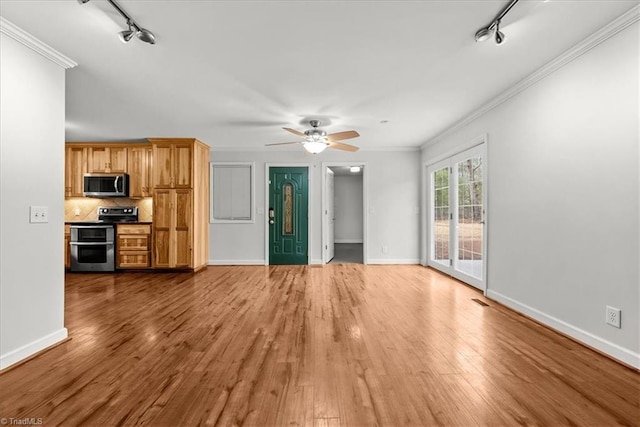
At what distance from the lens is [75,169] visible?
5.63 meters

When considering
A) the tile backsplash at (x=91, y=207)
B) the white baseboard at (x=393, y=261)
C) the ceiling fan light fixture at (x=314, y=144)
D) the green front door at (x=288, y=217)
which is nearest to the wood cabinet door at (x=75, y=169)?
the tile backsplash at (x=91, y=207)

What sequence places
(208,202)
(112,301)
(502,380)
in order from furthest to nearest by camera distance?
(208,202)
(112,301)
(502,380)

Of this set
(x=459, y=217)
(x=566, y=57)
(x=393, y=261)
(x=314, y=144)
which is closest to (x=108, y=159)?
(x=314, y=144)

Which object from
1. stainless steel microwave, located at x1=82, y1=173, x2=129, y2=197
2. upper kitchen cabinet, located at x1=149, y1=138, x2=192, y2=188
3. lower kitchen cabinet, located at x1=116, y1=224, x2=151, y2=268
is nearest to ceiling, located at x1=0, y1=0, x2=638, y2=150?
upper kitchen cabinet, located at x1=149, y1=138, x2=192, y2=188

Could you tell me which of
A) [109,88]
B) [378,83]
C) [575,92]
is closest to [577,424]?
[575,92]

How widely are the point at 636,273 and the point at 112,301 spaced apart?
5.00 m

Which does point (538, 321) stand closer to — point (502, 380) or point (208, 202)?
point (502, 380)

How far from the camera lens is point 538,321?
2934 millimetres

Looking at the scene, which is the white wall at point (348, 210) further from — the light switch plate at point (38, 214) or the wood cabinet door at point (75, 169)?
the light switch plate at point (38, 214)

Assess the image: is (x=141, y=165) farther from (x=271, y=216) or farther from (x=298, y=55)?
(x=298, y=55)

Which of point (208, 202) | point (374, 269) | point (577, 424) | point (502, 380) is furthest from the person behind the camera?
point (208, 202)

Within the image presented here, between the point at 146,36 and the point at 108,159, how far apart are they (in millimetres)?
4257

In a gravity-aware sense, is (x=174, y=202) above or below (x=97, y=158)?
below

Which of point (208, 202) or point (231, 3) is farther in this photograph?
point (208, 202)
